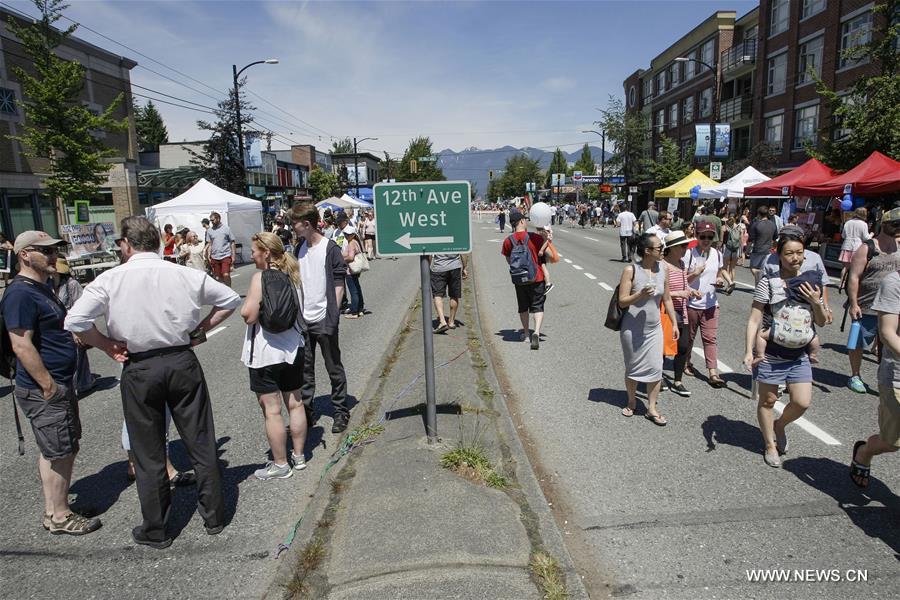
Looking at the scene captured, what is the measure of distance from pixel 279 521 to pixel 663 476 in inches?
104

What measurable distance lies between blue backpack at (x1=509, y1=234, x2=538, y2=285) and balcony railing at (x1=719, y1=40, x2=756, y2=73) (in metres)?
37.9

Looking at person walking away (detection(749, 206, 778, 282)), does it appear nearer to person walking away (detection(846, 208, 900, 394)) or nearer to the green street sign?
person walking away (detection(846, 208, 900, 394))

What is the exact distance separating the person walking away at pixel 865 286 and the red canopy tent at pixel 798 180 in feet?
40.8

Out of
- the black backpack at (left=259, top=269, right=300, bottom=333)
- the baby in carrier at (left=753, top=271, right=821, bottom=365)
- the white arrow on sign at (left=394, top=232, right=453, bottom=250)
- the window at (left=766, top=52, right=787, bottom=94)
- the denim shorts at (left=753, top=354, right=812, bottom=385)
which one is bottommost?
the denim shorts at (left=753, top=354, right=812, bottom=385)

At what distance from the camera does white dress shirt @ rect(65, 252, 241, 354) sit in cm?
329

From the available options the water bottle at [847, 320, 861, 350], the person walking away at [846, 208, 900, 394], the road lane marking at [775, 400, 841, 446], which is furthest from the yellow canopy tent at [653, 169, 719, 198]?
the road lane marking at [775, 400, 841, 446]

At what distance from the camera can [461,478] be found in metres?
4.00

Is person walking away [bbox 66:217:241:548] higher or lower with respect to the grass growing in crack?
higher

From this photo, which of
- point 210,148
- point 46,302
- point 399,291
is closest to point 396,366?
point 46,302

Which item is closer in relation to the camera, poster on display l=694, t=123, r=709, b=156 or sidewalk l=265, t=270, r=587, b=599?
→ sidewalk l=265, t=270, r=587, b=599

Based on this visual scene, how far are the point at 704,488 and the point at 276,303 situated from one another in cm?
316

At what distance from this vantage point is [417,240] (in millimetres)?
4316

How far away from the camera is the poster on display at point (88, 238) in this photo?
1802 cm

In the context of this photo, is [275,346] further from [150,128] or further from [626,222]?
[150,128]
